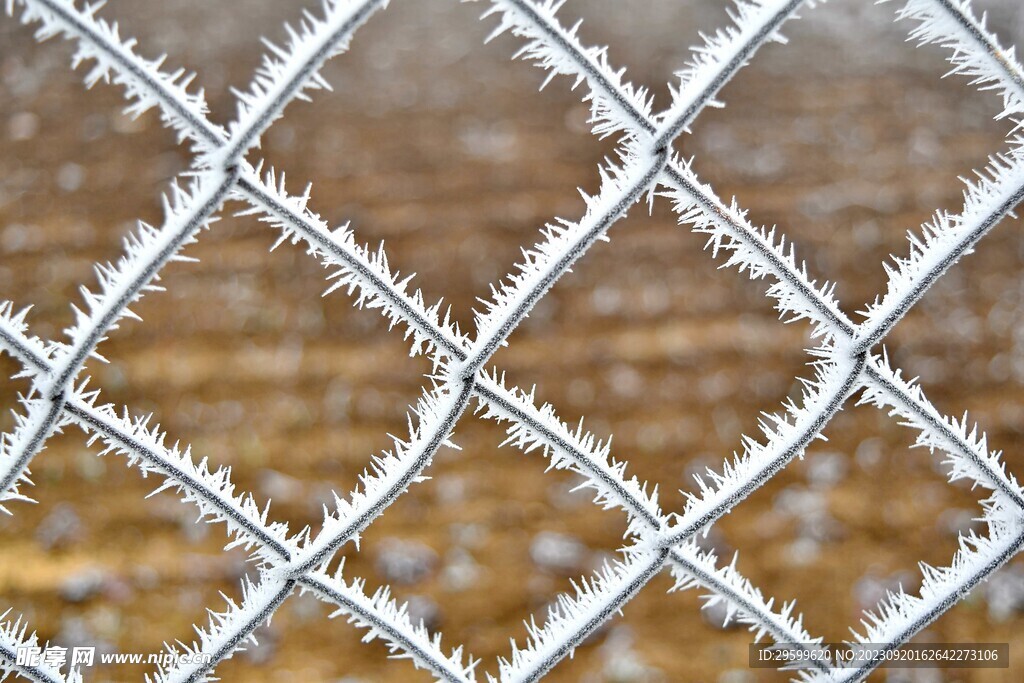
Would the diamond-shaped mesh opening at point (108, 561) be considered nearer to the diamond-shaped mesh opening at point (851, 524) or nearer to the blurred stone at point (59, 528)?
the blurred stone at point (59, 528)

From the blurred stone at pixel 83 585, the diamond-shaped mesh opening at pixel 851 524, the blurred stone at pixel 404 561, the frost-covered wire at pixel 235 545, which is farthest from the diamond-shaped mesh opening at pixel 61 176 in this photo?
the diamond-shaped mesh opening at pixel 851 524

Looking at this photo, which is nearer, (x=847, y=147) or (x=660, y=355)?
(x=660, y=355)

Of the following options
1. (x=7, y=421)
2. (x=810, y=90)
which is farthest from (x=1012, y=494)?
(x=810, y=90)

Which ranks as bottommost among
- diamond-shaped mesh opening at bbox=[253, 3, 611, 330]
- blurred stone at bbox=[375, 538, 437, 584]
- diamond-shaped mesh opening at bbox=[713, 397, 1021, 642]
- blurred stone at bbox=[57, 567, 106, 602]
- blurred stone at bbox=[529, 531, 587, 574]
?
diamond-shaped mesh opening at bbox=[713, 397, 1021, 642]

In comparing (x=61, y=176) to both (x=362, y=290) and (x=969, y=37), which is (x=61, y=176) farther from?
(x=969, y=37)

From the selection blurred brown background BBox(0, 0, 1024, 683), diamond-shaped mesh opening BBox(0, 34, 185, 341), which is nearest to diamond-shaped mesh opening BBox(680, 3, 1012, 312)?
blurred brown background BBox(0, 0, 1024, 683)

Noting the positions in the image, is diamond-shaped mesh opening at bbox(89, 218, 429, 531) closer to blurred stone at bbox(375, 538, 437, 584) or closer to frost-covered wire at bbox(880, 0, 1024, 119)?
blurred stone at bbox(375, 538, 437, 584)

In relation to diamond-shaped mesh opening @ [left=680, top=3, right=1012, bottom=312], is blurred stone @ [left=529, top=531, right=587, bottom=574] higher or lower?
lower

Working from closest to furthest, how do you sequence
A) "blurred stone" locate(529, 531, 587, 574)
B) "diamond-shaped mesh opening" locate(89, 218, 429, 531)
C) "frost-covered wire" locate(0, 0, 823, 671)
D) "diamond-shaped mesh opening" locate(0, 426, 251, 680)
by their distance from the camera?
"frost-covered wire" locate(0, 0, 823, 671) → "diamond-shaped mesh opening" locate(0, 426, 251, 680) → "blurred stone" locate(529, 531, 587, 574) → "diamond-shaped mesh opening" locate(89, 218, 429, 531)

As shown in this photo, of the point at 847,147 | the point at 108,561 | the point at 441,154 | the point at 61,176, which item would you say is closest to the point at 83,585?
the point at 108,561
